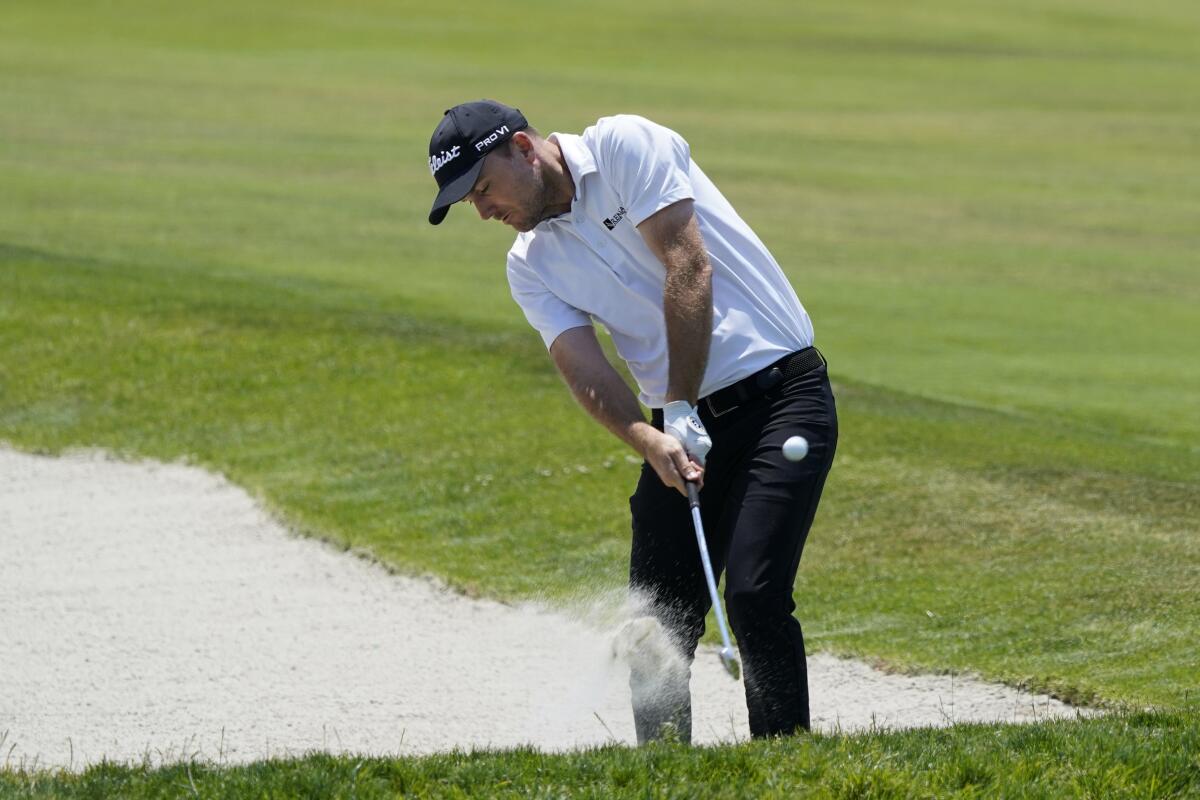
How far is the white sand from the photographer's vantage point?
6461 mm

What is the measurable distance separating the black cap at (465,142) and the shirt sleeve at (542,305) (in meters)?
0.37

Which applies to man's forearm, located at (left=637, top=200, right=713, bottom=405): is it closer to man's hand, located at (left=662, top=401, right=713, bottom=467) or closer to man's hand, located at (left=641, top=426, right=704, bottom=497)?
man's hand, located at (left=662, top=401, right=713, bottom=467)

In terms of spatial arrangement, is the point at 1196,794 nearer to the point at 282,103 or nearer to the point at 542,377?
the point at 542,377

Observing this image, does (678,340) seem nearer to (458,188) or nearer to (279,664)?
(458,188)

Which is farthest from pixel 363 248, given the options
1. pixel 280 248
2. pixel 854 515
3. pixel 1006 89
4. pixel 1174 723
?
pixel 1006 89

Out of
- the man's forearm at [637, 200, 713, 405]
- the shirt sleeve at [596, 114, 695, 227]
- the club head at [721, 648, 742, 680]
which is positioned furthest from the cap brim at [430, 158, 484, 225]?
the club head at [721, 648, 742, 680]

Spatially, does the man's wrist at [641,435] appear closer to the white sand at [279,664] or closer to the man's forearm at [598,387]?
the man's forearm at [598,387]

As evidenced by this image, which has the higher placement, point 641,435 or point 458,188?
point 458,188

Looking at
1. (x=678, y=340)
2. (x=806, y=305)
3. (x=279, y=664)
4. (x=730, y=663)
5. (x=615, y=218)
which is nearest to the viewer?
(x=730, y=663)

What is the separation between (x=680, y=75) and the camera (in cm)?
3834

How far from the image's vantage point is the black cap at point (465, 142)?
4.81 metres

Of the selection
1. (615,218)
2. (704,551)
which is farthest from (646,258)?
(704,551)

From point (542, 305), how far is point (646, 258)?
0.40 meters

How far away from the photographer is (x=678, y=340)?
15.6 ft
